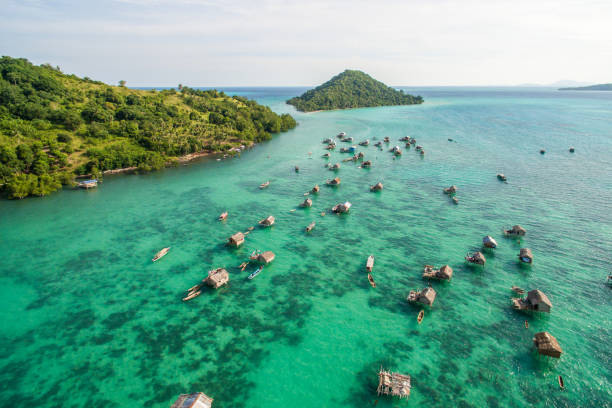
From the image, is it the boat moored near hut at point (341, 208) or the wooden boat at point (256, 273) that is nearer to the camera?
the wooden boat at point (256, 273)

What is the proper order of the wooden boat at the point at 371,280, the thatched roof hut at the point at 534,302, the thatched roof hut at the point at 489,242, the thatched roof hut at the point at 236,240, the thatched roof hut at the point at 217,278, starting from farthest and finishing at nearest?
the thatched roof hut at the point at 236,240
the thatched roof hut at the point at 489,242
the wooden boat at the point at 371,280
the thatched roof hut at the point at 217,278
the thatched roof hut at the point at 534,302

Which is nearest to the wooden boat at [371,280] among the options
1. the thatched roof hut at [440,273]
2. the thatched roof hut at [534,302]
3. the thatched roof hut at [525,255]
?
the thatched roof hut at [440,273]

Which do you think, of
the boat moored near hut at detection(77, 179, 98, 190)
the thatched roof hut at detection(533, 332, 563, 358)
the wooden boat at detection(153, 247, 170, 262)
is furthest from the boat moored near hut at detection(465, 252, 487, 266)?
the boat moored near hut at detection(77, 179, 98, 190)

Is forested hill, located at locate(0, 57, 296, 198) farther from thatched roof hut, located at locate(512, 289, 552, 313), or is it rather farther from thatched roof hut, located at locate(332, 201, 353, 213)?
thatched roof hut, located at locate(512, 289, 552, 313)

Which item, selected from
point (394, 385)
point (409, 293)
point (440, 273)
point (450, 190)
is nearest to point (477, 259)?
point (440, 273)

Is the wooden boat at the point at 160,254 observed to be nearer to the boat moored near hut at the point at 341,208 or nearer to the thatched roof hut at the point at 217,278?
the thatched roof hut at the point at 217,278

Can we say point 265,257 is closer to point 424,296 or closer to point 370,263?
point 370,263

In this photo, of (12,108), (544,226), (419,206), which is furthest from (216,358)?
(12,108)
